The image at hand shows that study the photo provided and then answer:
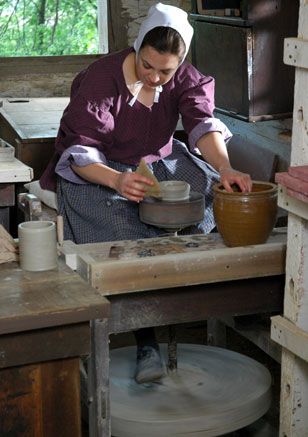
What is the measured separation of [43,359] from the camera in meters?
2.31

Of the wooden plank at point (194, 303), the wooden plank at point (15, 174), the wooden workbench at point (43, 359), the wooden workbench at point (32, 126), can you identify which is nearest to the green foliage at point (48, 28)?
the wooden workbench at point (32, 126)

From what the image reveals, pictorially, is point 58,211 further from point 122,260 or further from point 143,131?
point 122,260

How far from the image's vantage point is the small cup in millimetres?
3258

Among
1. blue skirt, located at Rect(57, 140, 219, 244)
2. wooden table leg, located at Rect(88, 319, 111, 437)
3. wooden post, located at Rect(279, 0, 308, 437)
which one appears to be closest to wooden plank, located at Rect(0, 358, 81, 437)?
wooden table leg, located at Rect(88, 319, 111, 437)

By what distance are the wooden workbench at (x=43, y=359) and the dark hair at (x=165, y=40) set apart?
1232mm

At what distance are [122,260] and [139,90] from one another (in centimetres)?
99

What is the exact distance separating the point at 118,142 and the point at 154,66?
378mm

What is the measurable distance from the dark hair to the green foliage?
Answer: 7.89 feet

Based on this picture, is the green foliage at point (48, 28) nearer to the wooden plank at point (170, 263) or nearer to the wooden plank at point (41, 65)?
the wooden plank at point (41, 65)

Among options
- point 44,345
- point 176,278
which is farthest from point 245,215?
point 44,345

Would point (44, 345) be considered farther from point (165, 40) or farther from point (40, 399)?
point (165, 40)

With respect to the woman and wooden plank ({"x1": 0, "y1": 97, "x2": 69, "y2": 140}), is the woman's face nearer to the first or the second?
the woman

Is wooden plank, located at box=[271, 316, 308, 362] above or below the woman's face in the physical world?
below

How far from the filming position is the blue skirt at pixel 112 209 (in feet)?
11.3
